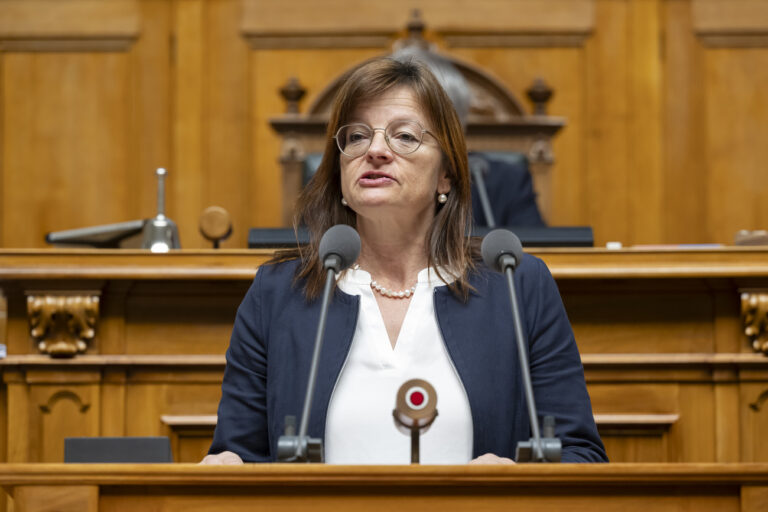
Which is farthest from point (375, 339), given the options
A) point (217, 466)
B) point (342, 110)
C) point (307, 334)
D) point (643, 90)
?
point (643, 90)

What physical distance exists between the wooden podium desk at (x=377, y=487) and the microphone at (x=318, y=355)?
9 centimetres

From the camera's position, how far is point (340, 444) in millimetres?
1676

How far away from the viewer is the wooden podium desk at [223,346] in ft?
7.30

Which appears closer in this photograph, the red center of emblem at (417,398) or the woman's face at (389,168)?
the red center of emblem at (417,398)

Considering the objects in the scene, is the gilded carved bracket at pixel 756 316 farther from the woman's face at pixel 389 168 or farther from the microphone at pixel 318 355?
the microphone at pixel 318 355

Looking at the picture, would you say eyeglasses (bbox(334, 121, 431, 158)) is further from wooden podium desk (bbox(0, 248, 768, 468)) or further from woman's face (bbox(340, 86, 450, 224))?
wooden podium desk (bbox(0, 248, 768, 468))

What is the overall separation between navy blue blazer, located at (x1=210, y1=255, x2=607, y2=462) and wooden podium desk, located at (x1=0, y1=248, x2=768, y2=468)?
449 millimetres

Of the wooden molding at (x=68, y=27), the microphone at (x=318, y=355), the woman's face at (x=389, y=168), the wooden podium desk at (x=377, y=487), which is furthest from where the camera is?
the wooden molding at (x=68, y=27)

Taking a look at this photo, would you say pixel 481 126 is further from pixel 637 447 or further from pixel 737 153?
pixel 637 447

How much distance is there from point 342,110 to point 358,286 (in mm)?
308

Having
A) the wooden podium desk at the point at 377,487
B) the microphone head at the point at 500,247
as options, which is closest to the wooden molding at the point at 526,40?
the microphone head at the point at 500,247

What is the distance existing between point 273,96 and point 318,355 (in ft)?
10.9

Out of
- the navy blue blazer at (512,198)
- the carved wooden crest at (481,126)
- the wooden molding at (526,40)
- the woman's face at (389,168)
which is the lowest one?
A: the woman's face at (389,168)

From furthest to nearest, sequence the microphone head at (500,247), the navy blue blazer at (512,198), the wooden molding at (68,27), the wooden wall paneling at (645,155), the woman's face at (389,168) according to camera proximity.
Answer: the wooden molding at (68,27) < the wooden wall paneling at (645,155) < the navy blue blazer at (512,198) < the woman's face at (389,168) < the microphone head at (500,247)
